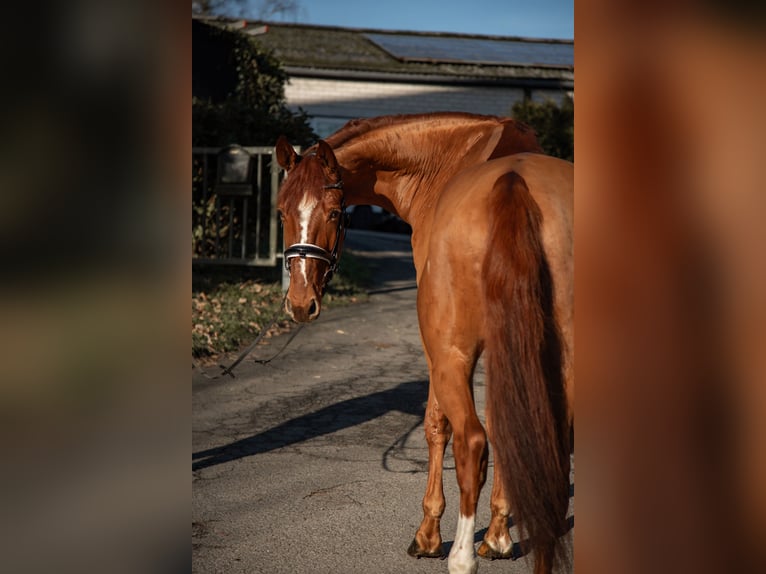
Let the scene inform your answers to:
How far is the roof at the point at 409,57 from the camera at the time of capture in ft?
84.6

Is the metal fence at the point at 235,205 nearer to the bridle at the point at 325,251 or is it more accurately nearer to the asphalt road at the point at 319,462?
the asphalt road at the point at 319,462

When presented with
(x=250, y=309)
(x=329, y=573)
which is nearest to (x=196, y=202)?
(x=250, y=309)

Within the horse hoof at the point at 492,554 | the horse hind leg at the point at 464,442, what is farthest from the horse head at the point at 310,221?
the horse hoof at the point at 492,554

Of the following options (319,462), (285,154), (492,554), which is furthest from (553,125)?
(492,554)

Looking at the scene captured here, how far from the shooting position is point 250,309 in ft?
34.9

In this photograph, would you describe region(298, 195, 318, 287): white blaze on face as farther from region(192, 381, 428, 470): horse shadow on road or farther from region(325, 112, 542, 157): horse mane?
region(192, 381, 428, 470): horse shadow on road

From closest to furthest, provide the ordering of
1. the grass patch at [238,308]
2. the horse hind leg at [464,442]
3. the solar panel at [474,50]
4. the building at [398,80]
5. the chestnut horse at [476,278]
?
the chestnut horse at [476,278] → the horse hind leg at [464,442] → the grass patch at [238,308] → the building at [398,80] → the solar panel at [474,50]

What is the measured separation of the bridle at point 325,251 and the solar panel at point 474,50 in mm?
24030

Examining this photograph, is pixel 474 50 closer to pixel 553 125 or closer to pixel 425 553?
pixel 553 125

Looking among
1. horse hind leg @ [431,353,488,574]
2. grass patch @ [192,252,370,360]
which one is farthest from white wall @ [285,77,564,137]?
horse hind leg @ [431,353,488,574]

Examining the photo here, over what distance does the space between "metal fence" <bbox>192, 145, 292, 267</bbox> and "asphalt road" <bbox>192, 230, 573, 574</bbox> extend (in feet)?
6.63

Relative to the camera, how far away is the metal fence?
1130 centimetres
